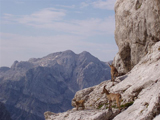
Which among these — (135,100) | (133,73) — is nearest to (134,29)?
(133,73)

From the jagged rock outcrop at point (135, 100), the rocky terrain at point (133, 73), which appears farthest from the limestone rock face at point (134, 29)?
the jagged rock outcrop at point (135, 100)

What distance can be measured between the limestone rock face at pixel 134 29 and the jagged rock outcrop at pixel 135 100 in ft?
15.3

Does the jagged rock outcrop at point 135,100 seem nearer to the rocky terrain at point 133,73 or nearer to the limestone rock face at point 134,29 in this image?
the rocky terrain at point 133,73

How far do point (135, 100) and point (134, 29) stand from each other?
1706 cm

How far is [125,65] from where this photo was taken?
37906mm

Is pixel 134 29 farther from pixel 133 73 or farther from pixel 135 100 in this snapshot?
pixel 135 100

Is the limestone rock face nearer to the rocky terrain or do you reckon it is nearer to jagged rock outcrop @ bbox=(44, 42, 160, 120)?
the rocky terrain

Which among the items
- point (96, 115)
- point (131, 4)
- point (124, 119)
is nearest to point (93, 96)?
point (96, 115)

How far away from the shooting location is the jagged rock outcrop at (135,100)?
50.6ft

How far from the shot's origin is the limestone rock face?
3006cm

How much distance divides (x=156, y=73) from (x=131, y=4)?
16.6 meters

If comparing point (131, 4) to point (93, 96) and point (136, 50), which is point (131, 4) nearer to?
point (136, 50)

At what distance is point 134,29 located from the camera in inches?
1326

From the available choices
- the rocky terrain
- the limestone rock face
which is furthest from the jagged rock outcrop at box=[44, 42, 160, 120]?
the limestone rock face
